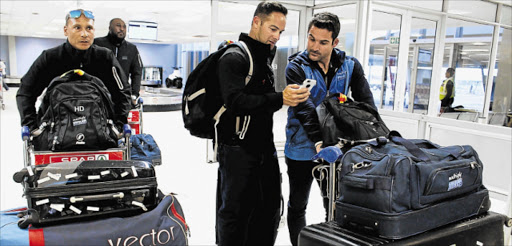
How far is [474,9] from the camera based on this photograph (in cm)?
780

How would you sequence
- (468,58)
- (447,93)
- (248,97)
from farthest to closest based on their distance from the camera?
(468,58), (447,93), (248,97)

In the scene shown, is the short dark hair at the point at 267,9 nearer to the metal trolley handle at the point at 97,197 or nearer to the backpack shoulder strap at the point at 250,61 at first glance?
the backpack shoulder strap at the point at 250,61

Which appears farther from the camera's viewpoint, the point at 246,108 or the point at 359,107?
the point at 359,107

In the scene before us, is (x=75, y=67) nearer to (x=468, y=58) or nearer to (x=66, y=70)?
(x=66, y=70)

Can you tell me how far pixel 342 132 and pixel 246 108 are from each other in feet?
1.78

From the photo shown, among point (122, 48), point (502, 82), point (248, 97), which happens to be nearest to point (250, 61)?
point (248, 97)

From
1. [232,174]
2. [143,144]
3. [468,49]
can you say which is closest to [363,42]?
[143,144]

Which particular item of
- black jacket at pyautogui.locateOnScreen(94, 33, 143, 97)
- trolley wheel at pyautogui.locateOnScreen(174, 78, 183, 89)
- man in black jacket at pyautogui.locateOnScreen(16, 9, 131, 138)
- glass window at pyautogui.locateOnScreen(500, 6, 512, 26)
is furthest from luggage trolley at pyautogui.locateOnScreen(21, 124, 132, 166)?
trolley wheel at pyautogui.locateOnScreen(174, 78, 183, 89)

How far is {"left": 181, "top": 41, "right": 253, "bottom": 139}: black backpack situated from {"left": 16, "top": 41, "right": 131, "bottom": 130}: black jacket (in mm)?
861

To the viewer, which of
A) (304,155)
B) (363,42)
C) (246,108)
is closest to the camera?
(246,108)

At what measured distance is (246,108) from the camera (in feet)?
6.16

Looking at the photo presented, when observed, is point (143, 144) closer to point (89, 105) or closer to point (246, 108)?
point (89, 105)

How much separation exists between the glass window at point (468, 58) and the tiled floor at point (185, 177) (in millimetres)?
6380

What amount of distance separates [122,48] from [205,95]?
123 inches
